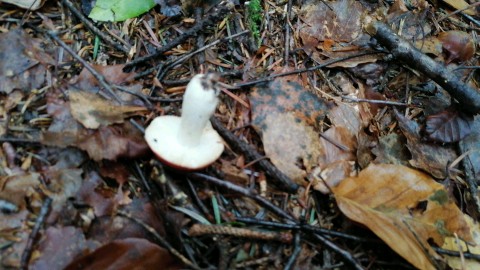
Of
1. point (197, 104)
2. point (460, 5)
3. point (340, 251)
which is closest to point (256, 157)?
point (197, 104)

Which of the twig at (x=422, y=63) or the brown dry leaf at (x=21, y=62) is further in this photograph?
the twig at (x=422, y=63)

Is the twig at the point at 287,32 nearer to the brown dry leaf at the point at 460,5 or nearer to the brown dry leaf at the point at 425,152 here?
the brown dry leaf at the point at 425,152

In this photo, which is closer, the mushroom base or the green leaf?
the mushroom base

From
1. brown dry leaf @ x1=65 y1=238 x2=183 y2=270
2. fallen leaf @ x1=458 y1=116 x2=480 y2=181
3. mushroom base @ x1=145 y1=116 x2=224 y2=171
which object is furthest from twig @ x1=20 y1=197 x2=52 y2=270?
fallen leaf @ x1=458 y1=116 x2=480 y2=181

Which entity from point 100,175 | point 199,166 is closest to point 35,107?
point 100,175

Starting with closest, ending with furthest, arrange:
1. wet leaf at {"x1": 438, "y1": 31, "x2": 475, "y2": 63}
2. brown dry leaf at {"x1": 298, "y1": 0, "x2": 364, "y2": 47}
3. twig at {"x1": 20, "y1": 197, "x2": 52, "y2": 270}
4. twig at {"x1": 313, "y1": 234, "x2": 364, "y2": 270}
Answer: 1. twig at {"x1": 20, "y1": 197, "x2": 52, "y2": 270}
2. twig at {"x1": 313, "y1": 234, "x2": 364, "y2": 270}
3. brown dry leaf at {"x1": 298, "y1": 0, "x2": 364, "y2": 47}
4. wet leaf at {"x1": 438, "y1": 31, "x2": 475, "y2": 63}

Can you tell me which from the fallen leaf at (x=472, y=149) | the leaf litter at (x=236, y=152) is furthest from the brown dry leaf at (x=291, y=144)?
the fallen leaf at (x=472, y=149)

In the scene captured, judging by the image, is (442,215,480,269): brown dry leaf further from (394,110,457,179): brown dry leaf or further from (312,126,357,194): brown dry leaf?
(312,126,357,194): brown dry leaf

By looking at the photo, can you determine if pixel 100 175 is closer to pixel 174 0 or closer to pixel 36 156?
pixel 36 156
